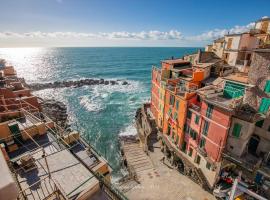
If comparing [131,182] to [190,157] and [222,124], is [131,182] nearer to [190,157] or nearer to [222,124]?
[190,157]

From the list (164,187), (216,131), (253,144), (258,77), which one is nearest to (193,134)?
(216,131)

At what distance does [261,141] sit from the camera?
24.8 m

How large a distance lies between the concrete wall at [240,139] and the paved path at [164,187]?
8.40 metres

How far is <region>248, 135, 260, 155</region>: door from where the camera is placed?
82.8ft

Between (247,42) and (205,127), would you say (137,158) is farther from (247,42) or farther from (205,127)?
(247,42)

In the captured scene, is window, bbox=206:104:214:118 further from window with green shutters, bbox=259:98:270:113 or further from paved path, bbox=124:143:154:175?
paved path, bbox=124:143:154:175

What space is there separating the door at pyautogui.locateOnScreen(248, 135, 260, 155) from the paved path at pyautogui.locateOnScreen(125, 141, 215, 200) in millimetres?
9647

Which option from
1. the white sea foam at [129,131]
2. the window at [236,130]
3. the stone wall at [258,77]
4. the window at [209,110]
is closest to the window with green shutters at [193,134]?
the window at [209,110]

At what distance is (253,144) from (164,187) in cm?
1577

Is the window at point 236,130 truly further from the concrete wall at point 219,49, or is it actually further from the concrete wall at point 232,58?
the concrete wall at point 219,49

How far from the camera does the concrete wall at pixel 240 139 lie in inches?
905

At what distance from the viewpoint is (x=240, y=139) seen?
23.6m

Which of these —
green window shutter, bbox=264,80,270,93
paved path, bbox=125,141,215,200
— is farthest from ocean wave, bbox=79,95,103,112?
green window shutter, bbox=264,80,270,93

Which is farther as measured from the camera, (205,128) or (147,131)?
(147,131)
